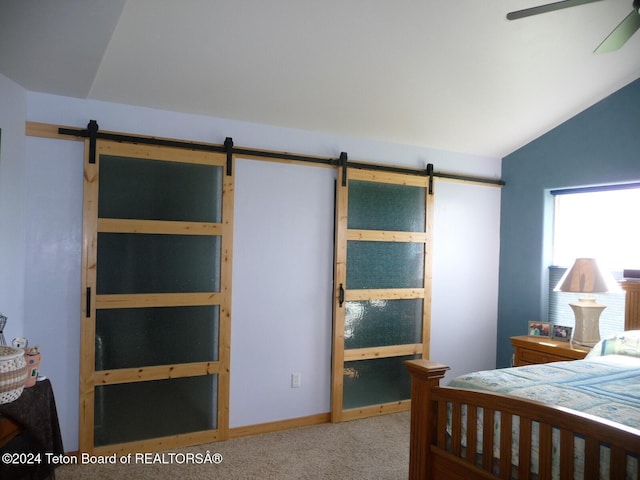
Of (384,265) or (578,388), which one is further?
(384,265)

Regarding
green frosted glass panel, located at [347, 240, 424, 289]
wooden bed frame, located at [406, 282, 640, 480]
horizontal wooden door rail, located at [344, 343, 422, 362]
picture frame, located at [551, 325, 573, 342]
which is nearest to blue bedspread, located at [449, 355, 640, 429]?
wooden bed frame, located at [406, 282, 640, 480]

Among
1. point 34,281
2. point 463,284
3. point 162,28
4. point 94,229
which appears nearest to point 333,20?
point 162,28

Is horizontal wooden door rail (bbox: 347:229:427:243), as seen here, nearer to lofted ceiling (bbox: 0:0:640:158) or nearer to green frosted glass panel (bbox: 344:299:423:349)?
green frosted glass panel (bbox: 344:299:423:349)

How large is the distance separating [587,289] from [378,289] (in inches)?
60.8

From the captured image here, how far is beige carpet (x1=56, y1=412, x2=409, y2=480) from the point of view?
2.79 metres

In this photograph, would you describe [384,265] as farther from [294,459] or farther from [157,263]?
[157,263]

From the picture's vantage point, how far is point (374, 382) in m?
3.89

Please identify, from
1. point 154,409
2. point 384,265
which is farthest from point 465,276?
point 154,409

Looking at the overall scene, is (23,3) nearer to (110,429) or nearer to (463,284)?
(110,429)

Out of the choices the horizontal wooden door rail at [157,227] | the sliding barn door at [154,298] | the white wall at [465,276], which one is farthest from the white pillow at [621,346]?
the horizontal wooden door rail at [157,227]

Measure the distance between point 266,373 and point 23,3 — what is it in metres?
2.62

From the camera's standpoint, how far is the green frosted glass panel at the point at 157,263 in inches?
117

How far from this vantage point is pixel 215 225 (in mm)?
3236

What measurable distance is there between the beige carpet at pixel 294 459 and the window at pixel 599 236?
185 cm
